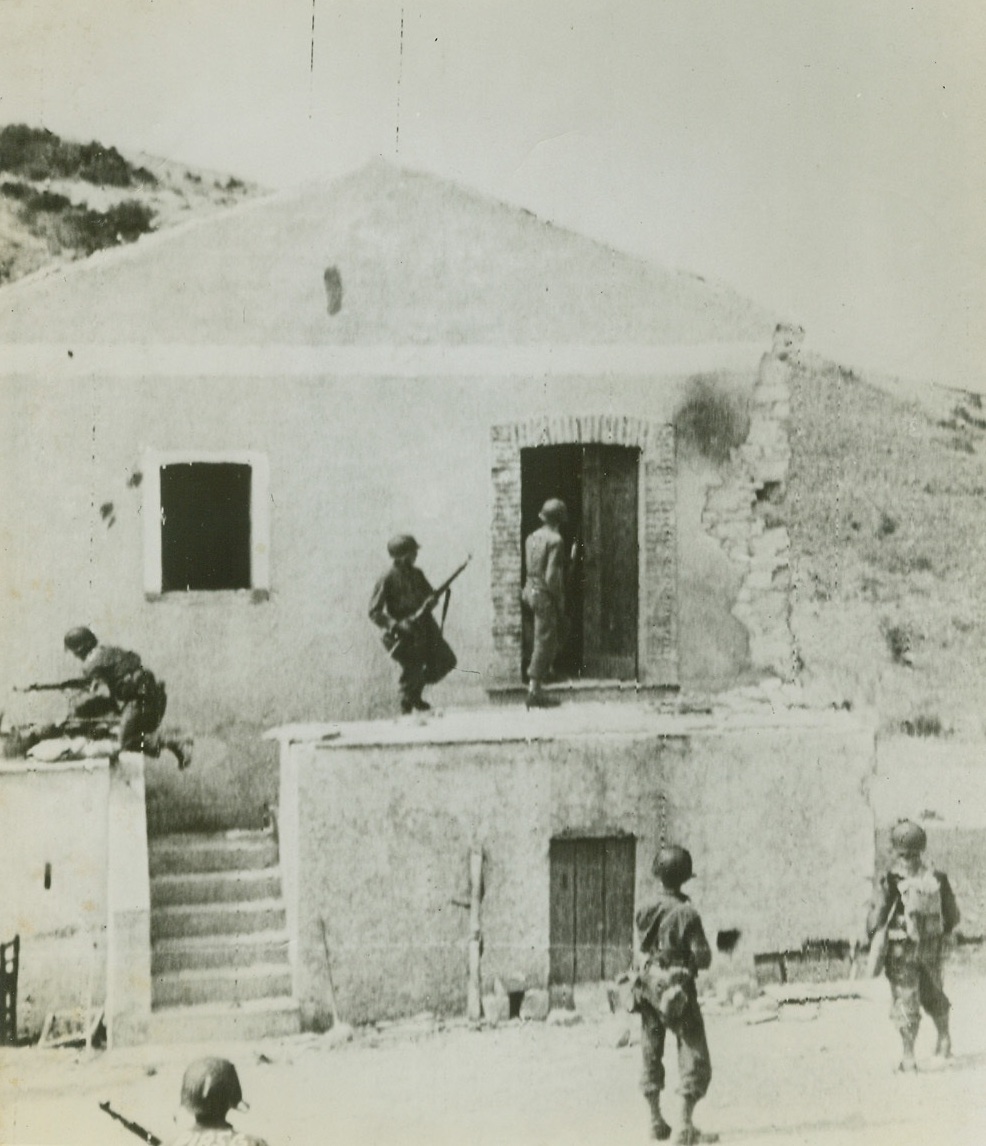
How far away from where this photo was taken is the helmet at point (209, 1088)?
4445 millimetres

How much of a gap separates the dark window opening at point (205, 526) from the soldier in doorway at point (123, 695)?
0.34m

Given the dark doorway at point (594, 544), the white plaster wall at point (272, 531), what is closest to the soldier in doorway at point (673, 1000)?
the dark doorway at point (594, 544)

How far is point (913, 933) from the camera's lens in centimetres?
540

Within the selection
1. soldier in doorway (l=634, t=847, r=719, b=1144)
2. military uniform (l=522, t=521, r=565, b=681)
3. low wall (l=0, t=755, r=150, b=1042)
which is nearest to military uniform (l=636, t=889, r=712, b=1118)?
soldier in doorway (l=634, t=847, r=719, b=1144)

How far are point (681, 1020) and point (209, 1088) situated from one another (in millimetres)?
1830

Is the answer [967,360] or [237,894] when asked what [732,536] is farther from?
[237,894]

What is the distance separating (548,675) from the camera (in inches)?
216

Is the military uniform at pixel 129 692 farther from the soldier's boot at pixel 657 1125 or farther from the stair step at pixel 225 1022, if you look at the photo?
the soldier's boot at pixel 657 1125

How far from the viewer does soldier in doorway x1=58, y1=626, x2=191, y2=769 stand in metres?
5.06

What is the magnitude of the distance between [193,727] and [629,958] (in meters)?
2.01

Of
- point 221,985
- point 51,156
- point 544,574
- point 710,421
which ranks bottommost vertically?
point 221,985

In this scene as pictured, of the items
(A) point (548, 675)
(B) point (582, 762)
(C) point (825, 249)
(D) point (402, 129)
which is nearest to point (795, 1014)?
(B) point (582, 762)

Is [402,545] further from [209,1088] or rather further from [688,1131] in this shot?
[688,1131]

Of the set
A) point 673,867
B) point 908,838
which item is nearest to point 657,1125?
point 673,867
